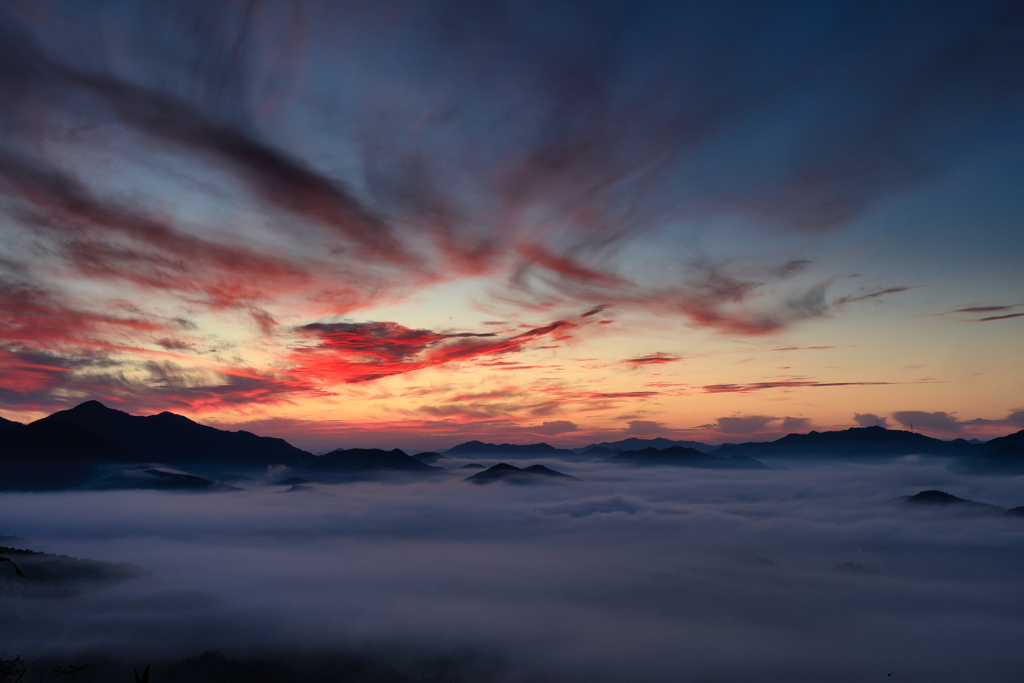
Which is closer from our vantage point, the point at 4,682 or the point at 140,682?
the point at 140,682

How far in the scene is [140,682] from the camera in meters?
36.4

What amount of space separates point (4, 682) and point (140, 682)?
234m

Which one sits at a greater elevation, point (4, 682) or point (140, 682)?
point (140, 682)

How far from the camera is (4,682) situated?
586 ft
